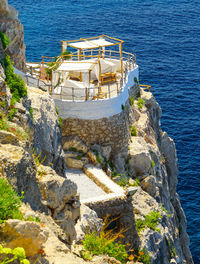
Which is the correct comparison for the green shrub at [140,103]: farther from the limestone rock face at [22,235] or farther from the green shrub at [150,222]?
the limestone rock face at [22,235]

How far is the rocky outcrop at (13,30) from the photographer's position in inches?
858

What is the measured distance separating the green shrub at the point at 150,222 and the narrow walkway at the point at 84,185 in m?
2.48

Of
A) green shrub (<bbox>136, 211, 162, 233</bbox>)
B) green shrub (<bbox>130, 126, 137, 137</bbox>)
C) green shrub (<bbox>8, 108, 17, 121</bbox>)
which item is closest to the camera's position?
green shrub (<bbox>8, 108, 17, 121</bbox>)

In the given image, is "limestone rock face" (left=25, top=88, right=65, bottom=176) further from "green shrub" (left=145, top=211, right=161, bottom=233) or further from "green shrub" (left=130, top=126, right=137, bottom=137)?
"green shrub" (left=130, top=126, right=137, bottom=137)

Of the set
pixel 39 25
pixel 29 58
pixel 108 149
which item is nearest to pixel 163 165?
pixel 108 149

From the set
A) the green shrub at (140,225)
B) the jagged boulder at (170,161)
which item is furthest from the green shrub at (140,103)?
the green shrub at (140,225)

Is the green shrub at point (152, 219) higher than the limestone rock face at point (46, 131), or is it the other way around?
the limestone rock face at point (46, 131)

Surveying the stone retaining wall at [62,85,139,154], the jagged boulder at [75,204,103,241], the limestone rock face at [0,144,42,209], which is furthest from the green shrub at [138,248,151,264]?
the limestone rock face at [0,144,42,209]

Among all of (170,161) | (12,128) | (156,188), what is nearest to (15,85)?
(12,128)

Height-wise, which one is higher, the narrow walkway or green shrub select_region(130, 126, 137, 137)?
green shrub select_region(130, 126, 137, 137)

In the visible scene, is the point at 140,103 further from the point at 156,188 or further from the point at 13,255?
the point at 13,255

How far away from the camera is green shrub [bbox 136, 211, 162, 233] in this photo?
24.4 m

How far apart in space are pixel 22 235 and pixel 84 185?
15.3m

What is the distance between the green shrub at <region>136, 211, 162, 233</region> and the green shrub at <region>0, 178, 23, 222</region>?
1413 centimetres
